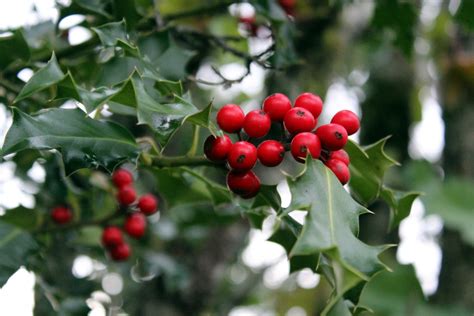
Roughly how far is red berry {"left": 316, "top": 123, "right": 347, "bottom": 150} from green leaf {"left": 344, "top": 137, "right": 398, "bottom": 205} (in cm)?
18

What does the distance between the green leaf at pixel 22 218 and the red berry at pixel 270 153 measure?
0.93 metres

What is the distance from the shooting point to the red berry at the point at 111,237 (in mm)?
2041

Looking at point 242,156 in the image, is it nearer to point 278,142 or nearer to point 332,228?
point 278,142

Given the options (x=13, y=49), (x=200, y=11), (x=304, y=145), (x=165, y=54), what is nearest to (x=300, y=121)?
(x=304, y=145)

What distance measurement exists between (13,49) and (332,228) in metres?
0.95

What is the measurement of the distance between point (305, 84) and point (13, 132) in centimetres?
237

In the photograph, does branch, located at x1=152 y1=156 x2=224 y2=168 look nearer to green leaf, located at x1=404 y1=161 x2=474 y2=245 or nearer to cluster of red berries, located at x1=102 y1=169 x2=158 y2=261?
cluster of red berries, located at x1=102 y1=169 x2=158 y2=261

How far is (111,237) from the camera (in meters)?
2.04

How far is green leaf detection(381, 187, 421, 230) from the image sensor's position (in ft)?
4.61

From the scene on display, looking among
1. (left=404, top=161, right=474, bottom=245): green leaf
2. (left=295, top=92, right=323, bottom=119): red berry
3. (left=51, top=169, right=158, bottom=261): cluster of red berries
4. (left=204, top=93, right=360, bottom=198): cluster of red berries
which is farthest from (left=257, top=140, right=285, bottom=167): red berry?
(left=404, top=161, right=474, bottom=245): green leaf

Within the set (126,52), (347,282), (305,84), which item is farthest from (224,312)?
(347,282)

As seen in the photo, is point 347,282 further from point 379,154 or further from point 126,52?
point 126,52

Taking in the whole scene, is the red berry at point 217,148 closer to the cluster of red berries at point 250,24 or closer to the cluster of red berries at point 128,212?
the cluster of red berries at point 128,212

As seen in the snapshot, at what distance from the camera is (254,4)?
5.83ft
